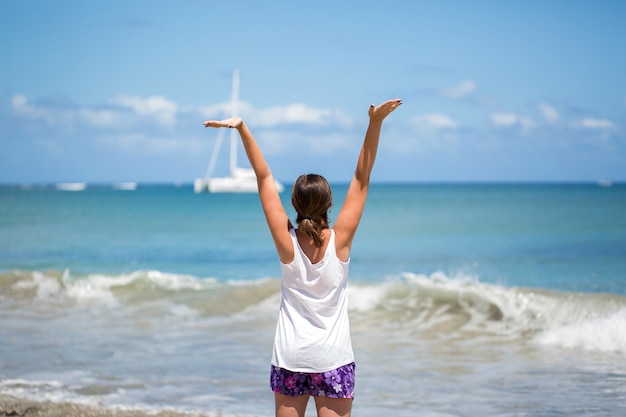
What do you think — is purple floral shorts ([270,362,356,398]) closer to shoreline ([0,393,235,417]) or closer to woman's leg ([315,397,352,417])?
woman's leg ([315,397,352,417])

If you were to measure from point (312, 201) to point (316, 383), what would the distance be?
2.79 feet

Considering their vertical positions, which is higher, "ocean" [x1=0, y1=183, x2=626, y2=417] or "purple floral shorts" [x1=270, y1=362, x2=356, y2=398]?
"purple floral shorts" [x1=270, y1=362, x2=356, y2=398]

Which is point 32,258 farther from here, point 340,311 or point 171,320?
point 340,311

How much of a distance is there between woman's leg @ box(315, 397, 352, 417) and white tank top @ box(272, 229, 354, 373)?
0.15 metres

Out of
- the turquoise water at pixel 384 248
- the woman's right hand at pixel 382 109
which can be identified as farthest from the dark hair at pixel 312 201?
the turquoise water at pixel 384 248

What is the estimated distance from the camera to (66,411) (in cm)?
628

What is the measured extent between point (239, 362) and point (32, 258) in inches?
629

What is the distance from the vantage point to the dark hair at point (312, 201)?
336cm

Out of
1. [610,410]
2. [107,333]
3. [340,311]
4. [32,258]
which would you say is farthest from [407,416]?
[32,258]

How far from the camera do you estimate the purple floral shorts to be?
3434 millimetres

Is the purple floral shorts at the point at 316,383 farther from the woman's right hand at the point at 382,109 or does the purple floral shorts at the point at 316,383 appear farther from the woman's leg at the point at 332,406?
the woman's right hand at the point at 382,109

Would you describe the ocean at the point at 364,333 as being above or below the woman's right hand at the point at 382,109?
below

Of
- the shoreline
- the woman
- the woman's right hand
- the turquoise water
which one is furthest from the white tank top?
the turquoise water

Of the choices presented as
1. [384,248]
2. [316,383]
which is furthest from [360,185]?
[384,248]
